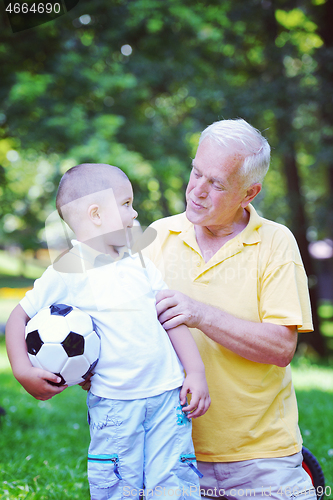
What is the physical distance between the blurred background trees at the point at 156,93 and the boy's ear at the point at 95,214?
4780 mm

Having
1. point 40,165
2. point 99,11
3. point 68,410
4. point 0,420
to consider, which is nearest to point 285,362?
point 0,420

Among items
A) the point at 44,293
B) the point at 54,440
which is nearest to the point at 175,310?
the point at 44,293

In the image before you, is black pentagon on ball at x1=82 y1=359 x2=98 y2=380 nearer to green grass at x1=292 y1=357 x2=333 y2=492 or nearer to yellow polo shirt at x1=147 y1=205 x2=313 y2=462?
yellow polo shirt at x1=147 y1=205 x2=313 y2=462

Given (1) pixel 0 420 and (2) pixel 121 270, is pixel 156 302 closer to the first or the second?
(2) pixel 121 270

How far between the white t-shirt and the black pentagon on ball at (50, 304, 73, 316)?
0.16 ft

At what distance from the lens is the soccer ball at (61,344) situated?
181 cm

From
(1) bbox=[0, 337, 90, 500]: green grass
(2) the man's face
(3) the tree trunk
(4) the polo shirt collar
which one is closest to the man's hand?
(4) the polo shirt collar

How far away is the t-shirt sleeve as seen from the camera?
6.19 ft

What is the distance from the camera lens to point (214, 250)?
240cm

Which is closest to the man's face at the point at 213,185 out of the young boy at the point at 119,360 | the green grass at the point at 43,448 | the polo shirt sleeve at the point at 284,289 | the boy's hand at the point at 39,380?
the polo shirt sleeve at the point at 284,289

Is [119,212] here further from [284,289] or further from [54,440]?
[54,440]

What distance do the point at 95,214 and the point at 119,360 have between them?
0.64 m

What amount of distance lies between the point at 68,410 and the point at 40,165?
16.0ft

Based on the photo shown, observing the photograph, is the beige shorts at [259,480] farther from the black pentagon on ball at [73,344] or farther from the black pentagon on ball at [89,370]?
the black pentagon on ball at [73,344]
